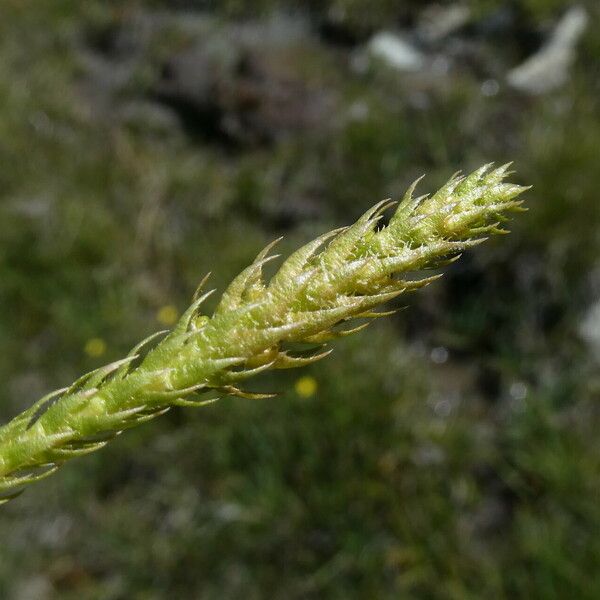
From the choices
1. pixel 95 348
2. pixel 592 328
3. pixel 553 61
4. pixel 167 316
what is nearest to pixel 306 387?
pixel 167 316

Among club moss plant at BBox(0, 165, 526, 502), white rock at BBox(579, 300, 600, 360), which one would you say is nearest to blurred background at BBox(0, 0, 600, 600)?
white rock at BBox(579, 300, 600, 360)

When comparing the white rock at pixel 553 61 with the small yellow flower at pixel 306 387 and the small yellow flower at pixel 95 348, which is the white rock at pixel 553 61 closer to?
the small yellow flower at pixel 306 387

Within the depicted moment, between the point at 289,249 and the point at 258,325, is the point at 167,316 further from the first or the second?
the point at 258,325

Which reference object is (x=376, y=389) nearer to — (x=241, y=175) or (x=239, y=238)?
(x=239, y=238)

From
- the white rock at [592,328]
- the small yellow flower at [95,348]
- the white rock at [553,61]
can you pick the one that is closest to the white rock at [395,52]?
the white rock at [553,61]

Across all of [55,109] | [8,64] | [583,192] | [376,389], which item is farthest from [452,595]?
[8,64]
